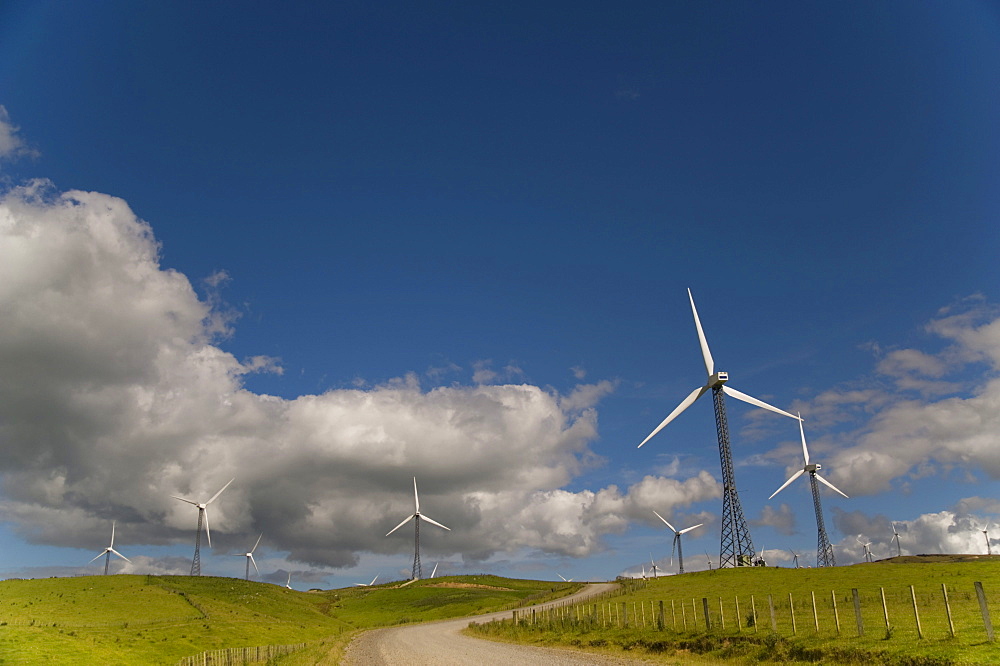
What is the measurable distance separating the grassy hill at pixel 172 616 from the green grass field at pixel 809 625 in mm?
22667

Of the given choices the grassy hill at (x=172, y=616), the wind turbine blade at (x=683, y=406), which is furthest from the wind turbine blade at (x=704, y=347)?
the grassy hill at (x=172, y=616)

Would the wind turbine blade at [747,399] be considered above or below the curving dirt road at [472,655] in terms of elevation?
above

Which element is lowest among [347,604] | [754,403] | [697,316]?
[347,604]

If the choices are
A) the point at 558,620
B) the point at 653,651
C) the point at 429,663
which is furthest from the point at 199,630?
the point at 653,651

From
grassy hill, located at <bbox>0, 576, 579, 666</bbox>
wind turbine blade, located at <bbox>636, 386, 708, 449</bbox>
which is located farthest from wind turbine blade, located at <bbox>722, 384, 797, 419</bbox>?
grassy hill, located at <bbox>0, 576, 579, 666</bbox>

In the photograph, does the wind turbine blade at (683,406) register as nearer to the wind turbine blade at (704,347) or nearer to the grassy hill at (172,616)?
the wind turbine blade at (704,347)

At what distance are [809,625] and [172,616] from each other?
10182 cm

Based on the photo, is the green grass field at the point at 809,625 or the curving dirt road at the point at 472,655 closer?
the green grass field at the point at 809,625

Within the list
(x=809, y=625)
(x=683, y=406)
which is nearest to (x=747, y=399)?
(x=683, y=406)

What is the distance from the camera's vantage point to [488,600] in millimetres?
162000

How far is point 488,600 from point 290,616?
1947 inches

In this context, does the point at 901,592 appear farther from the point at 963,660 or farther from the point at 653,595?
the point at 963,660

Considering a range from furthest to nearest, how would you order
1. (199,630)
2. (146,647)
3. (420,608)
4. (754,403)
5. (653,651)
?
(420,608) < (754,403) < (199,630) < (146,647) < (653,651)

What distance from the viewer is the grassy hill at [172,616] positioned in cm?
5359
